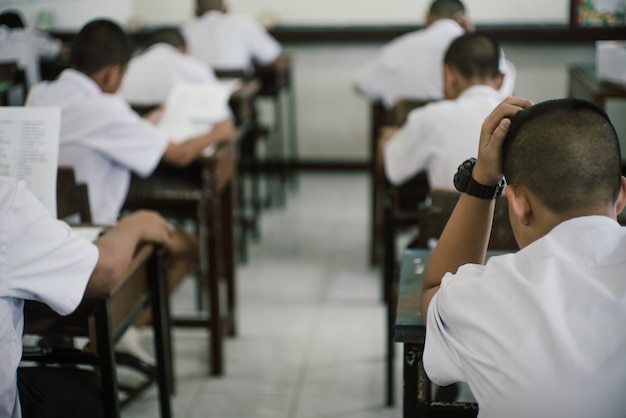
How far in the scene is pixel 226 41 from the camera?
4.37 meters

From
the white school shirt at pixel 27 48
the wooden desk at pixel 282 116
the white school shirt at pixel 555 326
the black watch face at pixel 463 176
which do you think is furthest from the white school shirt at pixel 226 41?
the white school shirt at pixel 555 326

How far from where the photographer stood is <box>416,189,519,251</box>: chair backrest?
5.09ft

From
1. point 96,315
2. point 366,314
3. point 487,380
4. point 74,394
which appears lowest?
point 366,314

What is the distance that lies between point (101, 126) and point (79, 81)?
14cm

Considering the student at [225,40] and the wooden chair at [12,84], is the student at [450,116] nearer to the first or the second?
the wooden chair at [12,84]

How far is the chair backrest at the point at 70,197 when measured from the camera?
1.79m

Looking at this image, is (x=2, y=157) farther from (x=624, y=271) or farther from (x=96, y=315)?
(x=624, y=271)

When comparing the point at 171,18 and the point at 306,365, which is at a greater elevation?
the point at 171,18

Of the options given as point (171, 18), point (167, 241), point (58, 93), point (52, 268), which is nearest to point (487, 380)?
point (52, 268)

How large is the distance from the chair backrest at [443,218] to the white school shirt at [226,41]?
2.81 meters

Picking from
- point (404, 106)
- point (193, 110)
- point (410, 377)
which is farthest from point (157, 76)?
point (410, 377)

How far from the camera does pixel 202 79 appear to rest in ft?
10.9

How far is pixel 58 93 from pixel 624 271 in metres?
1.63

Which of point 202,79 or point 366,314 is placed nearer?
point 366,314
